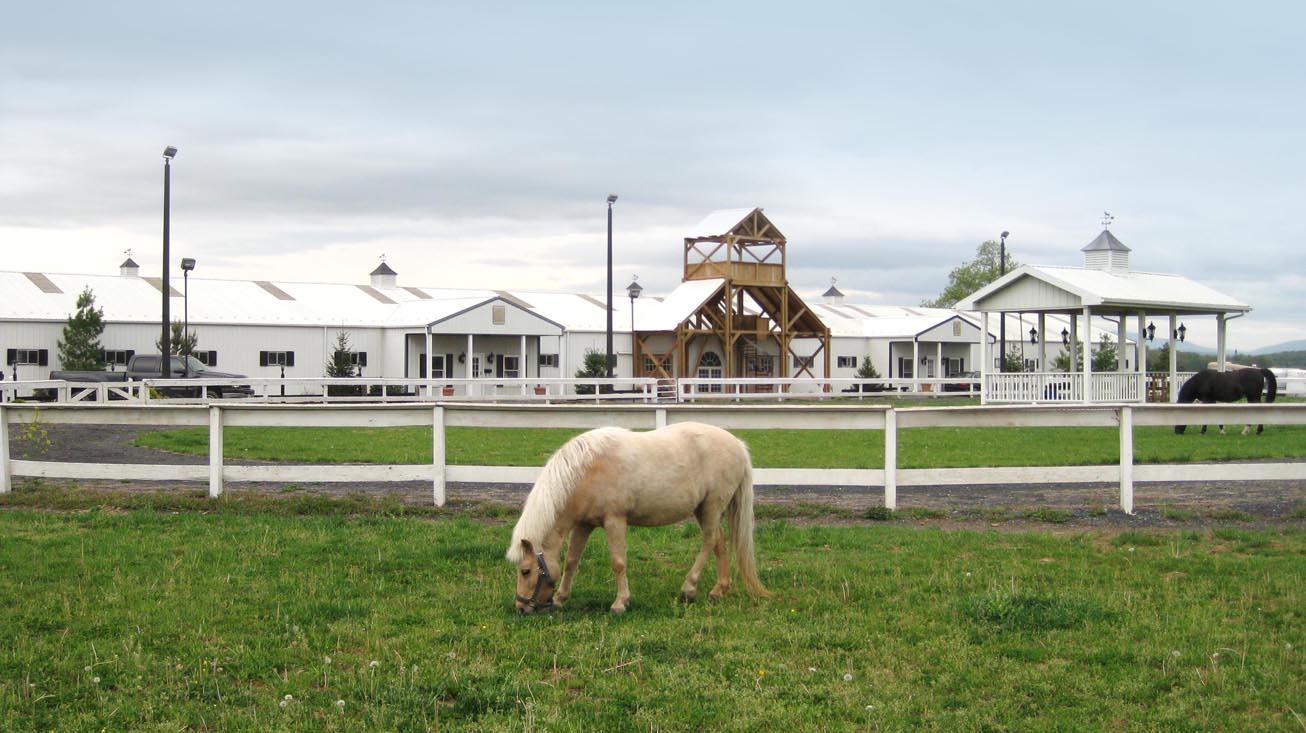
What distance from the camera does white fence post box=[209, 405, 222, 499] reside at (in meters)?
11.5

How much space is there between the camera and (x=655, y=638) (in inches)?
252

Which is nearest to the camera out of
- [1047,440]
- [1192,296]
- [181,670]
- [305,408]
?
[181,670]

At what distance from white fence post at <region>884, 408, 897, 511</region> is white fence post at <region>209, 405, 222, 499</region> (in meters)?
6.62

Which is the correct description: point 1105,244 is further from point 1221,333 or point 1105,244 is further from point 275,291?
point 275,291

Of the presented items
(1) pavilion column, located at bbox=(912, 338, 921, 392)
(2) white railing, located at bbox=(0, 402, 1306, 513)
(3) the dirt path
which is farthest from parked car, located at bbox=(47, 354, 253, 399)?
(1) pavilion column, located at bbox=(912, 338, 921, 392)

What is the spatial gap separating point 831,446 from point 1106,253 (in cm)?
1925

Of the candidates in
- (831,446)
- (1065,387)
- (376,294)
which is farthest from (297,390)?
(831,446)

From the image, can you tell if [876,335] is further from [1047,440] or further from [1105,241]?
[1047,440]

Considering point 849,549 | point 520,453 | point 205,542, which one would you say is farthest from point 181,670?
Result: point 520,453

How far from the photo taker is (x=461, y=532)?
9.80 meters

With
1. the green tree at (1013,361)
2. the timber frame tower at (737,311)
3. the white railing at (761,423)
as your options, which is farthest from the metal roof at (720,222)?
the white railing at (761,423)

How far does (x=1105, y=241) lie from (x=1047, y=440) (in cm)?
1645

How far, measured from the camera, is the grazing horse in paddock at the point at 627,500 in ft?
23.3

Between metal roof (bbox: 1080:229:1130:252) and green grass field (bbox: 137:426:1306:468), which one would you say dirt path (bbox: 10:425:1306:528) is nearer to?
green grass field (bbox: 137:426:1306:468)
